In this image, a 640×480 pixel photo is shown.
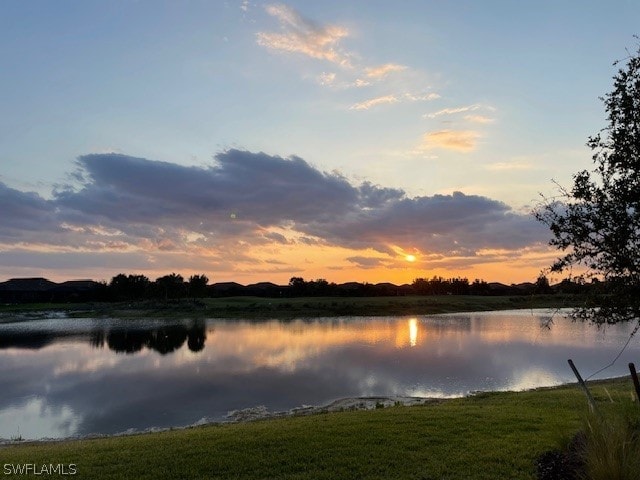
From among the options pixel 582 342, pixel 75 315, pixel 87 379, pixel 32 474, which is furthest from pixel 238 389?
pixel 75 315

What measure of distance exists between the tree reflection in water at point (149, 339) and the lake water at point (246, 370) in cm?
27

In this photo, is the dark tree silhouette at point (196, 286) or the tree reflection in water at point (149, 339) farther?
the dark tree silhouette at point (196, 286)

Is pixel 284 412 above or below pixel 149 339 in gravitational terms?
above

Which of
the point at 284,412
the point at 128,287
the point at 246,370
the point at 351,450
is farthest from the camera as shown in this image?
the point at 128,287

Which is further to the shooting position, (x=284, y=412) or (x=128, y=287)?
(x=128, y=287)

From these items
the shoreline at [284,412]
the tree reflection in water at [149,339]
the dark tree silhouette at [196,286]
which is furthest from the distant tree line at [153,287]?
the shoreline at [284,412]

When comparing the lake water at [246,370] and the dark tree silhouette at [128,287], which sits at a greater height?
the dark tree silhouette at [128,287]

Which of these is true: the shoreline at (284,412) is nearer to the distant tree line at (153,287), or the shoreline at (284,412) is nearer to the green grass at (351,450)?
the green grass at (351,450)

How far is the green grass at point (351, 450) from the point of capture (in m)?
11.1

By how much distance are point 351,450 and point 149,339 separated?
58.8m

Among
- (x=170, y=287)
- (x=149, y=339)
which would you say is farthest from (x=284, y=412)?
(x=170, y=287)

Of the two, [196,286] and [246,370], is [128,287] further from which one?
[246,370]

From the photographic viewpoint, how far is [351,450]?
12.5 metres

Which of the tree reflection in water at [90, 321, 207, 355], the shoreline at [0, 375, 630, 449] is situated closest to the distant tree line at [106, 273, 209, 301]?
the tree reflection in water at [90, 321, 207, 355]
